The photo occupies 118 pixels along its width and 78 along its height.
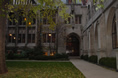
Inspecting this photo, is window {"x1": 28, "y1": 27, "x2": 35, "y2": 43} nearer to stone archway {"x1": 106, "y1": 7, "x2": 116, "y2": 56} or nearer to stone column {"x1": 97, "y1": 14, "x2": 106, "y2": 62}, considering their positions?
stone column {"x1": 97, "y1": 14, "x2": 106, "y2": 62}

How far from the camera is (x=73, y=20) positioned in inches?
1272

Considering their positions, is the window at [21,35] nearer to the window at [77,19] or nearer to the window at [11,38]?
the window at [11,38]

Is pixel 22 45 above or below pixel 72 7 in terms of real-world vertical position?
below

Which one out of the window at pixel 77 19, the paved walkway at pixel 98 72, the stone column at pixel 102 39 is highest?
the window at pixel 77 19

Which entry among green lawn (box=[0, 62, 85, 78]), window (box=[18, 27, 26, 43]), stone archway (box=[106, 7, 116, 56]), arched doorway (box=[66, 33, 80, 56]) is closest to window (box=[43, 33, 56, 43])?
arched doorway (box=[66, 33, 80, 56])

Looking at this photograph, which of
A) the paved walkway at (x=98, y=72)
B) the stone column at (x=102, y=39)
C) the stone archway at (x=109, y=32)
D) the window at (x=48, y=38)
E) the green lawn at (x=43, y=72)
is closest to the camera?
the green lawn at (x=43, y=72)

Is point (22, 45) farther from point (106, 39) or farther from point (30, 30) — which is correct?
point (106, 39)

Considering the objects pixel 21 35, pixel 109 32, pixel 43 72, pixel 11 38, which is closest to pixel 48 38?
pixel 21 35

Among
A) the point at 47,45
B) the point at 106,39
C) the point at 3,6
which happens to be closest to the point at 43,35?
the point at 47,45

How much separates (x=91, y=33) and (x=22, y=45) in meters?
17.9

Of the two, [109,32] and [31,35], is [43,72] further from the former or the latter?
[31,35]

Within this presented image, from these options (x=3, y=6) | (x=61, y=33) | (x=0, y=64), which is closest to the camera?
(x=0, y=64)

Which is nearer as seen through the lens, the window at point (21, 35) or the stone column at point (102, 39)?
the stone column at point (102, 39)

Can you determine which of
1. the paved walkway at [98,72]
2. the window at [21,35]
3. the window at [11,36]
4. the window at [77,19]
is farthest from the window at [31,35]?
the paved walkway at [98,72]
